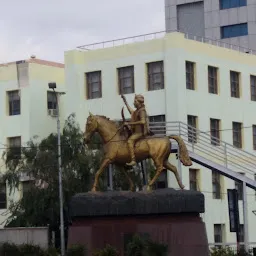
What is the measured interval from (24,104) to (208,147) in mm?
13238

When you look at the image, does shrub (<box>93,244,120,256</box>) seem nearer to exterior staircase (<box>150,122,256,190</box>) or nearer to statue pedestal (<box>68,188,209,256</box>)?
statue pedestal (<box>68,188,209,256</box>)

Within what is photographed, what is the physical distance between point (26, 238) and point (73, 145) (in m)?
12.7

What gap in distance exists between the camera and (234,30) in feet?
296

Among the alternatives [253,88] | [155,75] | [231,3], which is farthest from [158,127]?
[231,3]

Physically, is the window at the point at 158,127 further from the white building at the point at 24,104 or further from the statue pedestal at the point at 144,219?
the statue pedestal at the point at 144,219

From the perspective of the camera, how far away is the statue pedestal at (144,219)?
39.8 meters

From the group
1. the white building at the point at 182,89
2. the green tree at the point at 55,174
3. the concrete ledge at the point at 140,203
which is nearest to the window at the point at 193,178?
the white building at the point at 182,89

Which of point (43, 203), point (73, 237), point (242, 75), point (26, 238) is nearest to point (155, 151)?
point (73, 237)

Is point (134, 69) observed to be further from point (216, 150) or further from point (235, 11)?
point (235, 11)

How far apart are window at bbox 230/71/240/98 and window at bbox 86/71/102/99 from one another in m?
8.20

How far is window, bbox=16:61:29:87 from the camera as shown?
68938 mm

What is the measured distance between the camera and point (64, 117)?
7000 cm

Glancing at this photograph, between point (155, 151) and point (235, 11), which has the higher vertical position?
point (235, 11)

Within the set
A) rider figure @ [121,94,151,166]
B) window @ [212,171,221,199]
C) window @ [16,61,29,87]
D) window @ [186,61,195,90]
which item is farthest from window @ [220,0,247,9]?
rider figure @ [121,94,151,166]
